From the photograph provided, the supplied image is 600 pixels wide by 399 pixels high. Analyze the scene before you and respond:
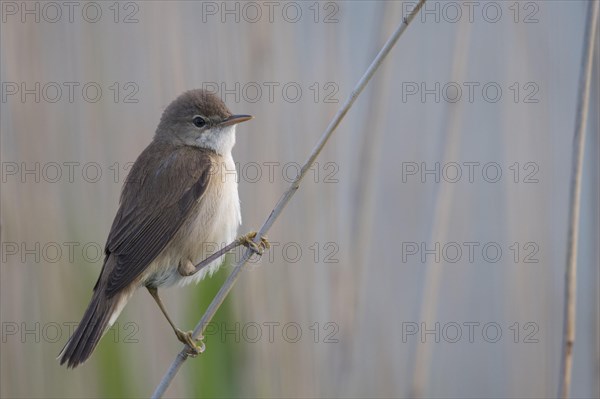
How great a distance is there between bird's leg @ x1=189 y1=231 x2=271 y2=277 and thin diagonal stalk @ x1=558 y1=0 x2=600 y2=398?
1241 mm

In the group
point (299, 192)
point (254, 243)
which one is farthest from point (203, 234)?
point (299, 192)

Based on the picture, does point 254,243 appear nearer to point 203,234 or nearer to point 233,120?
point 203,234

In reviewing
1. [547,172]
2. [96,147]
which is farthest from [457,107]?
[96,147]

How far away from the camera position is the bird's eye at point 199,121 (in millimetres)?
3704

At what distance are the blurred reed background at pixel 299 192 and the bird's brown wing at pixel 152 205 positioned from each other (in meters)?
0.24

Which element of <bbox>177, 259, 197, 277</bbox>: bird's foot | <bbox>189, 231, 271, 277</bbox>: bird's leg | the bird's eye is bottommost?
<bbox>177, 259, 197, 277</bbox>: bird's foot

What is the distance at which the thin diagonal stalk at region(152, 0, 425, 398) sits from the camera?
2.55 m

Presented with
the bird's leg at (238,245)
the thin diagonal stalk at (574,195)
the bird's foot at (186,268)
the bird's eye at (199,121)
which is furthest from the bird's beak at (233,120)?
the thin diagonal stalk at (574,195)

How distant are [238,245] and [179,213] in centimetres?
33

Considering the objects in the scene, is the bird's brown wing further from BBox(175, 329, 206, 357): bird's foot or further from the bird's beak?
BBox(175, 329, 206, 357): bird's foot

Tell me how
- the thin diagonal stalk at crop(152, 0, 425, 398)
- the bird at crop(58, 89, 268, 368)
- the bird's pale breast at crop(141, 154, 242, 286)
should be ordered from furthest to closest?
1. the bird's pale breast at crop(141, 154, 242, 286)
2. the bird at crop(58, 89, 268, 368)
3. the thin diagonal stalk at crop(152, 0, 425, 398)

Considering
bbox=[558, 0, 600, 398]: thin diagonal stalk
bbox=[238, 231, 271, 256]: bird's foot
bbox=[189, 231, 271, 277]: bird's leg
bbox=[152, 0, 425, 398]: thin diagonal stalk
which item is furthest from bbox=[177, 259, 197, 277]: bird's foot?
bbox=[558, 0, 600, 398]: thin diagonal stalk

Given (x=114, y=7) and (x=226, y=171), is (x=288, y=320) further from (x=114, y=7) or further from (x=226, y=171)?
(x=114, y=7)

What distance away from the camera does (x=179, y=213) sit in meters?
3.44
